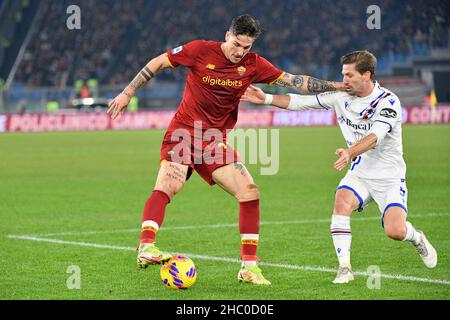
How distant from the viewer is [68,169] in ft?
67.8

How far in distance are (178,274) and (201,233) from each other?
370cm

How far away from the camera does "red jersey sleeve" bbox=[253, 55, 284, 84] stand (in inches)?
323

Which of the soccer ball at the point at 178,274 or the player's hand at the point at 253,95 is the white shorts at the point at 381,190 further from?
the soccer ball at the point at 178,274

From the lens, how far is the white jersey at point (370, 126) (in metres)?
7.90

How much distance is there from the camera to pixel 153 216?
25.0ft

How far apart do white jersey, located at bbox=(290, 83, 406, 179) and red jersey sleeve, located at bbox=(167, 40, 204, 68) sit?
1.05m

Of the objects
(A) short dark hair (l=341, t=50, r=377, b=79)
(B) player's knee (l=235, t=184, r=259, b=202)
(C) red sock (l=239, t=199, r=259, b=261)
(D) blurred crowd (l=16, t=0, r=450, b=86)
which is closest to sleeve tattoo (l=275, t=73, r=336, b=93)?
(A) short dark hair (l=341, t=50, r=377, b=79)

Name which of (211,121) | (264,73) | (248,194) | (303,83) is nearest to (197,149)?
(211,121)

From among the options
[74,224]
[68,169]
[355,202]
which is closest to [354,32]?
[68,169]

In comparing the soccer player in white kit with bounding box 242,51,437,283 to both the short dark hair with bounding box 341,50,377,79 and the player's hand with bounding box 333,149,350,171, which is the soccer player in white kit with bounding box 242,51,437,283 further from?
the player's hand with bounding box 333,149,350,171

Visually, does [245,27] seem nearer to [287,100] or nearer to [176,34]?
[287,100]

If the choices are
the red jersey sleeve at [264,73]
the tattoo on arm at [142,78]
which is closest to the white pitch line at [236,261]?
the red jersey sleeve at [264,73]
